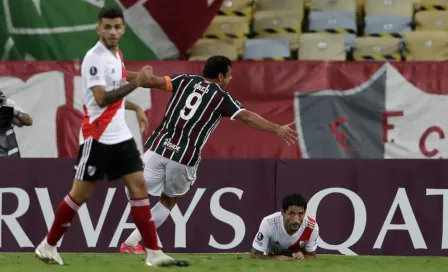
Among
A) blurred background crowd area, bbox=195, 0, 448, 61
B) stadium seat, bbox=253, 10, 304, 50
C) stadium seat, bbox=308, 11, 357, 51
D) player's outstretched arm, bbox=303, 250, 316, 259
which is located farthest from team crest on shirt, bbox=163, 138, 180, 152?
stadium seat, bbox=308, 11, 357, 51

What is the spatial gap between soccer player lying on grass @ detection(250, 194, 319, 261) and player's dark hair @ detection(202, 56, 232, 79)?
53.7 inches

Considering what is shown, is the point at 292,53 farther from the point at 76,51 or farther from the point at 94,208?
the point at 94,208

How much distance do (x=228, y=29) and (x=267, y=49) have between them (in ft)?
2.63

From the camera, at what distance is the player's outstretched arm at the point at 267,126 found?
955 cm

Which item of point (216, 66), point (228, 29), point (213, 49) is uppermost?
point (228, 29)

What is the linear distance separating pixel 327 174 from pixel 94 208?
2.48 metres

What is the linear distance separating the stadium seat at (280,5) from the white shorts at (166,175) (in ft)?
20.7

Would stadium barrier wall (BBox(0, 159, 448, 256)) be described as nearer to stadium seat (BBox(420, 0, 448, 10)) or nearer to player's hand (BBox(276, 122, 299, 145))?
player's hand (BBox(276, 122, 299, 145))

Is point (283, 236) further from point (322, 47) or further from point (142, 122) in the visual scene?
point (322, 47)

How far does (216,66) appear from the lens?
1033 cm

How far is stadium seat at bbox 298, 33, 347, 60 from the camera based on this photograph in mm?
15727

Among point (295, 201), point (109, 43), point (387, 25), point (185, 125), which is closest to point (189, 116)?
point (185, 125)

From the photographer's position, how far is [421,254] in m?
12.6

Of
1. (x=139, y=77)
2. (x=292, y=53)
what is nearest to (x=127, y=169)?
(x=139, y=77)
